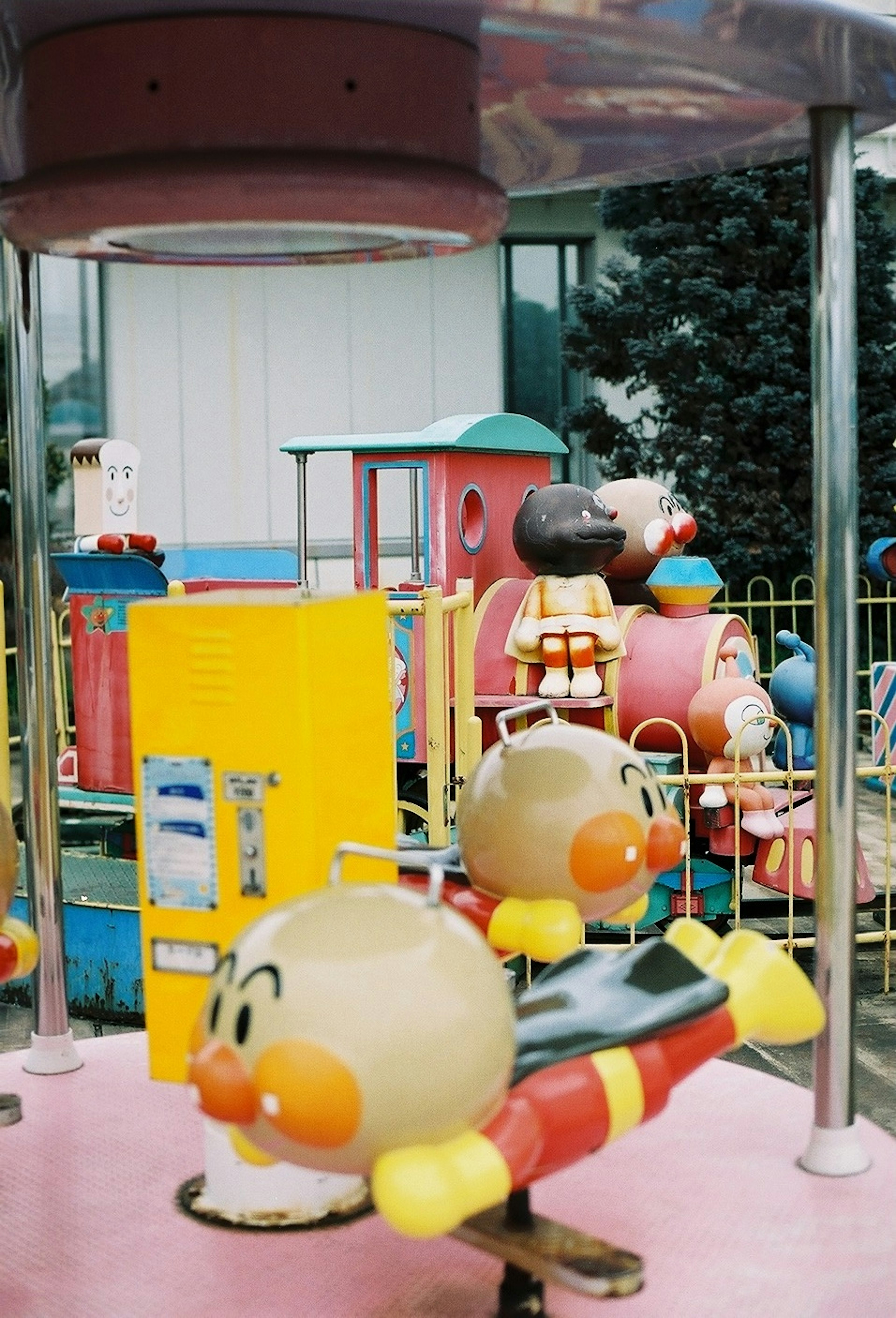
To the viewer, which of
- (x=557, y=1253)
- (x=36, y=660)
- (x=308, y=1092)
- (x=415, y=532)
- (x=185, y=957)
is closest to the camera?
(x=308, y=1092)

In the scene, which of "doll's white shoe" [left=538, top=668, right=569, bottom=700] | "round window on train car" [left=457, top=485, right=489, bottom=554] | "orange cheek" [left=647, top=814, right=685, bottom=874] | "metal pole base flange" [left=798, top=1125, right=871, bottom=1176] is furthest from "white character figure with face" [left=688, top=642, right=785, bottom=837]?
"orange cheek" [left=647, top=814, right=685, bottom=874]

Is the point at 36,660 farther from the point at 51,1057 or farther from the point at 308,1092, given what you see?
the point at 308,1092

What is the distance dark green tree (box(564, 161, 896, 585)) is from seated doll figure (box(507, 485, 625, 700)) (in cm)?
582

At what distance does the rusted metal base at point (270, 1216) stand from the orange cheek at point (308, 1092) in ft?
2.35

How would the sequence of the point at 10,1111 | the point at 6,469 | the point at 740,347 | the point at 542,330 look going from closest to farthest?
the point at 10,1111
the point at 6,469
the point at 740,347
the point at 542,330

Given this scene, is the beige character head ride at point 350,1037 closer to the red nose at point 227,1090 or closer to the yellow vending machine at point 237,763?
the red nose at point 227,1090

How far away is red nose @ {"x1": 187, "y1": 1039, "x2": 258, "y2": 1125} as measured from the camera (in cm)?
145

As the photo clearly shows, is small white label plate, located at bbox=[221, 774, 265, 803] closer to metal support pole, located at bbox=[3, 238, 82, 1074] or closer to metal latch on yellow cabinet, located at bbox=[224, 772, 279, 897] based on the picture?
metal latch on yellow cabinet, located at bbox=[224, 772, 279, 897]

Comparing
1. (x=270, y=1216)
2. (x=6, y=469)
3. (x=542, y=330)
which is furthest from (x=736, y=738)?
(x=542, y=330)

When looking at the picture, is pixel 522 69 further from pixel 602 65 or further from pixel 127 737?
pixel 127 737

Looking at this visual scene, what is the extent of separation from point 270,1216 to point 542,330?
14031mm

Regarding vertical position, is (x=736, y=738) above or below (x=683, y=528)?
below

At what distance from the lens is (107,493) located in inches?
289

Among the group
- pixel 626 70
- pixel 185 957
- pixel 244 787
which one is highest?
pixel 626 70
